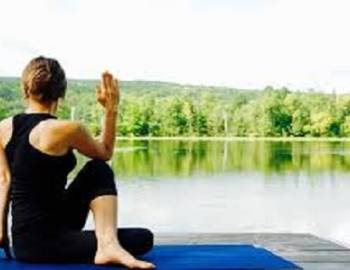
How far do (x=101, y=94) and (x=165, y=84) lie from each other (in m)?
40.1

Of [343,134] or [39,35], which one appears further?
[343,134]

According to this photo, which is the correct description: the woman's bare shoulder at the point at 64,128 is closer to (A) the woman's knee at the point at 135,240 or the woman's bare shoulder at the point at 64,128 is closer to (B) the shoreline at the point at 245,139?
(A) the woman's knee at the point at 135,240

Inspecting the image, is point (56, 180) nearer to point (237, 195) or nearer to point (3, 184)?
point (3, 184)

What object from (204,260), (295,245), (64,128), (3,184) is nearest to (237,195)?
(295,245)

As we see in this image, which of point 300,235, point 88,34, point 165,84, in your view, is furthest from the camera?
point 165,84

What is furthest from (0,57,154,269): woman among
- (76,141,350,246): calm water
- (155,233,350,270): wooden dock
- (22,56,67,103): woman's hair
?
(76,141,350,246): calm water

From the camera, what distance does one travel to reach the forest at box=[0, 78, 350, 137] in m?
38.3

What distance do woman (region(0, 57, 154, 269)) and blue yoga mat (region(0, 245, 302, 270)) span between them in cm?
5

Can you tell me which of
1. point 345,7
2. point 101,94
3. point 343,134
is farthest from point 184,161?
point 101,94

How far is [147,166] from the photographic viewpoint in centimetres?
2203

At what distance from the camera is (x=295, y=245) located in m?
4.64

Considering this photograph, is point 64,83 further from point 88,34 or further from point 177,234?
point 88,34

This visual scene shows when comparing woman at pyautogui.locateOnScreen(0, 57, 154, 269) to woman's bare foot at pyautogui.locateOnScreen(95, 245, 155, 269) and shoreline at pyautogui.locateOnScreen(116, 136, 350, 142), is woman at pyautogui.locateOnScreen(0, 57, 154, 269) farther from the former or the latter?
shoreline at pyautogui.locateOnScreen(116, 136, 350, 142)

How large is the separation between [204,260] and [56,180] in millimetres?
468
